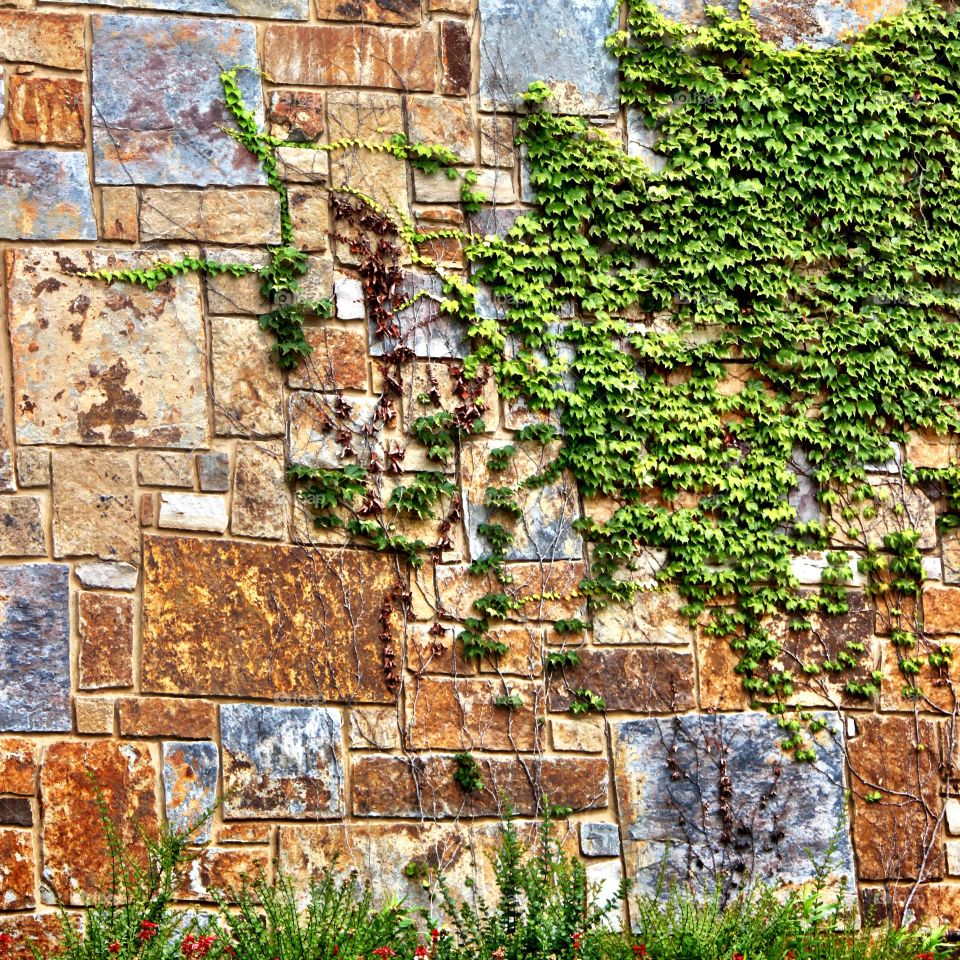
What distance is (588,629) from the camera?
4633mm

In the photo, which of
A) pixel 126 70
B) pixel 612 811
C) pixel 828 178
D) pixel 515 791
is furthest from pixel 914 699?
pixel 126 70

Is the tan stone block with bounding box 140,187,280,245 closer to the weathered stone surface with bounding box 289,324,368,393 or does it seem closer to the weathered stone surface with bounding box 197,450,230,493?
the weathered stone surface with bounding box 289,324,368,393

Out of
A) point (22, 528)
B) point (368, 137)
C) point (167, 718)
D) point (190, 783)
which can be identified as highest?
point (368, 137)

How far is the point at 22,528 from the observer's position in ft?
13.9

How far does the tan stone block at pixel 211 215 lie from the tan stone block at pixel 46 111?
0.33 meters

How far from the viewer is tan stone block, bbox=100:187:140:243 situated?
4.43 meters

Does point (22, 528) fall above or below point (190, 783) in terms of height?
above

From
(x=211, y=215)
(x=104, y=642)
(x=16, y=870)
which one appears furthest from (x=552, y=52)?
(x=16, y=870)

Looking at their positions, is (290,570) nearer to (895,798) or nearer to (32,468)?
(32,468)

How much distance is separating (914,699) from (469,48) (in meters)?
3.05

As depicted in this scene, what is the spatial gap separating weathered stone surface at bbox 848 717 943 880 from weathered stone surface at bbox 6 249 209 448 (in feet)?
9.04

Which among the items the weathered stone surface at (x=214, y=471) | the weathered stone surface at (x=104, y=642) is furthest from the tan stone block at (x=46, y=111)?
the weathered stone surface at (x=104, y=642)

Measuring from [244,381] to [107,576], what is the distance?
0.83m

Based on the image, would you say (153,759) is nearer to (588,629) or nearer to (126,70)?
(588,629)
